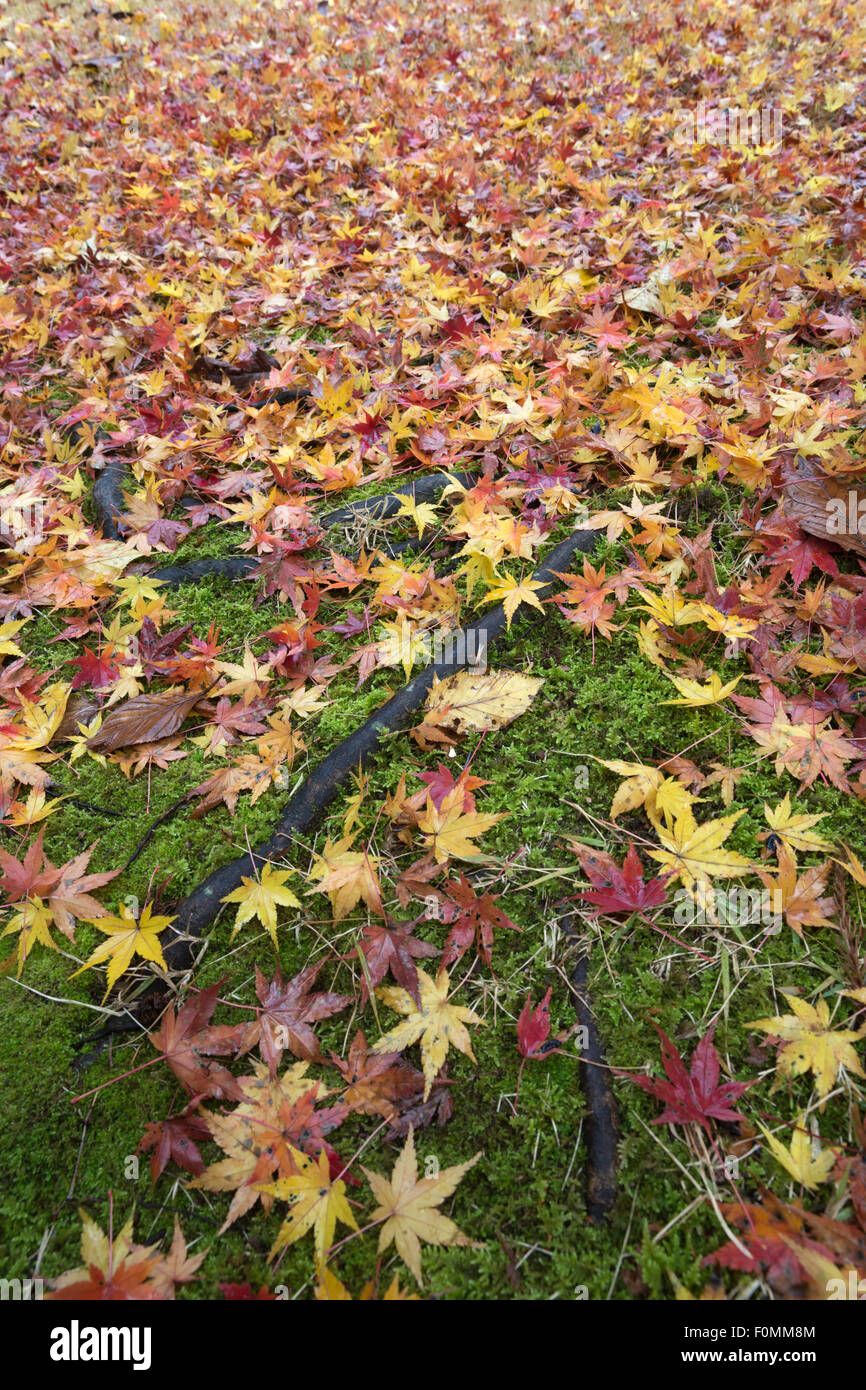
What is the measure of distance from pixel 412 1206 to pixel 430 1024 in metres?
0.35

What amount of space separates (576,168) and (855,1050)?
17.7ft

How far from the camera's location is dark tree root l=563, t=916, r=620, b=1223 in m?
1.39

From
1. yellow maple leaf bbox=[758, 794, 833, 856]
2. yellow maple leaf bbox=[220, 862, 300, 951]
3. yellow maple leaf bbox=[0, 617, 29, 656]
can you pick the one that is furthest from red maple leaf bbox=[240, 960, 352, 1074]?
yellow maple leaf bbox=[0, 617, 29, 656]

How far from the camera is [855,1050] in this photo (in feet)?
4.78

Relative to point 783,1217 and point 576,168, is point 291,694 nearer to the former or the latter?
point 783,1217

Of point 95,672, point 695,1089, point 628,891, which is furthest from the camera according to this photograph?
point 95,672

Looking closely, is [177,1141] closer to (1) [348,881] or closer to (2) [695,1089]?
(1) [348,881]

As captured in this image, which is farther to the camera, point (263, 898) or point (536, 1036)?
point (263, 898)

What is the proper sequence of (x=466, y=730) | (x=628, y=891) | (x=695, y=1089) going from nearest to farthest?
1. (x=695, y=1089)
2. (x=628, y=891)
3. (x=466, y=730)

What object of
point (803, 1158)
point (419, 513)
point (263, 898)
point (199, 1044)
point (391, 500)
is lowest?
point (803, 1158)

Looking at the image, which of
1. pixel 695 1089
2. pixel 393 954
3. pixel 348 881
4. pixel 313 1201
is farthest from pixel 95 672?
pixel 695 1089

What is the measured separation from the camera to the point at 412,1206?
1397 millimetres

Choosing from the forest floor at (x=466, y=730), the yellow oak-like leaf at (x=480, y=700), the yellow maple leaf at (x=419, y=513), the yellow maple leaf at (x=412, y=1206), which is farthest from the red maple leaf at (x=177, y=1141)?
the yellow maple leaf at (x=419, y=513)
